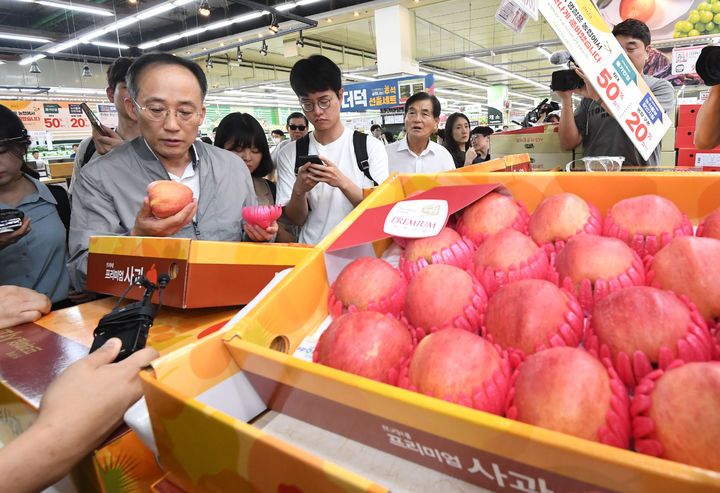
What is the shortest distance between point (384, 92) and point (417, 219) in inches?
463

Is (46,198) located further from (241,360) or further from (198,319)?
(241,360)

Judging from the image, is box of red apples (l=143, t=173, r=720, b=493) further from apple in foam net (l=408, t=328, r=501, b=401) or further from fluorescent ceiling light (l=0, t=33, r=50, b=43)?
fluorescent ceiling light (l=0, t=33, r=50, b=43)

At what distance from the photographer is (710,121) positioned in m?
1.97

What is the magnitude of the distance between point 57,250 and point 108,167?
1.82 ft

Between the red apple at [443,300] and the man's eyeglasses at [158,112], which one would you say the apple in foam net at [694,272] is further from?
the man's eyeglasses at [158,112]

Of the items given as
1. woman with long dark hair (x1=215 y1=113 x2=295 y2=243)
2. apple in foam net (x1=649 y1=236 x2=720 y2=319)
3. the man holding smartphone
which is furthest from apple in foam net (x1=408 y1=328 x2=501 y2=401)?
the man holding smartphone

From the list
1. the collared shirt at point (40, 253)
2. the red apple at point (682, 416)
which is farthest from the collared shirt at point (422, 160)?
the red apple at point (682, 416)

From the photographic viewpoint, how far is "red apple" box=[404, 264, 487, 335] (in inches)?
26.8

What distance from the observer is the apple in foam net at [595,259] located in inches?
26.6

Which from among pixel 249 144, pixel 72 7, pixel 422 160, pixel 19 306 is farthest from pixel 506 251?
pixel 72 7

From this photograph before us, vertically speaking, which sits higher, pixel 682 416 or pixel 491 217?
pixel 491 217

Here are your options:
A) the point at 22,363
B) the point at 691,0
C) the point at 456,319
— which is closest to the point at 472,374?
the point at 456,319

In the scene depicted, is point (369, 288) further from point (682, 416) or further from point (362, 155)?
point (362, 155)

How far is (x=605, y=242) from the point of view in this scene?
2.28ft
